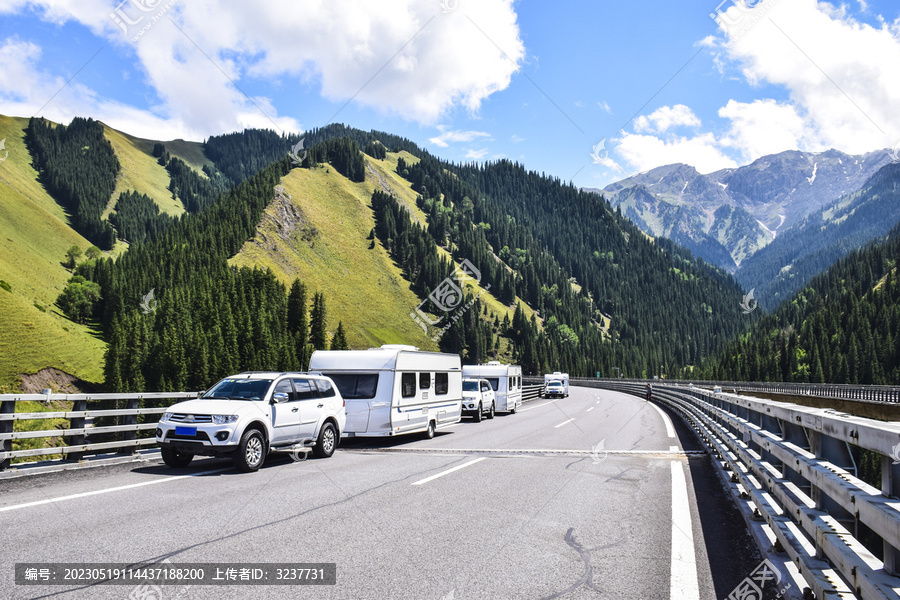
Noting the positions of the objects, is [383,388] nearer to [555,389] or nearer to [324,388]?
[324,388]

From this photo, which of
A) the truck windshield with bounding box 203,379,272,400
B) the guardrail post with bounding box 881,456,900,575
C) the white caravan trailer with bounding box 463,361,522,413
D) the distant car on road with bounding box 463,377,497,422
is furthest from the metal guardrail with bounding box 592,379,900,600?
the white caravan trailer with bounding box 463,361,522,413

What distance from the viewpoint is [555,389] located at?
5178 cm

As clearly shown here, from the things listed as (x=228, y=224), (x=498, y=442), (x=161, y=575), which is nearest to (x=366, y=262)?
(x=228, y=224)

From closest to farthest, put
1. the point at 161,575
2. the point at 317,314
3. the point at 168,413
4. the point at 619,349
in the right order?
the point at 161,575
the point at 168,413
the point at 317,314
the point at 619,349

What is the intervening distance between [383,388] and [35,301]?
429ft

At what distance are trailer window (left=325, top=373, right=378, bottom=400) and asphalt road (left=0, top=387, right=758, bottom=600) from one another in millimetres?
3480

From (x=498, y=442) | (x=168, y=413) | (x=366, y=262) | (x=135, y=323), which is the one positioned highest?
(x=366, y=262)

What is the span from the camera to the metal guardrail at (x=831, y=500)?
3055mm

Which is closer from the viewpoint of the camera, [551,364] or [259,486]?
[259,486]

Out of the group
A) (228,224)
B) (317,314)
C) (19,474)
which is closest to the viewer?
(19,474)

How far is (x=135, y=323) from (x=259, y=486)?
95134 mm

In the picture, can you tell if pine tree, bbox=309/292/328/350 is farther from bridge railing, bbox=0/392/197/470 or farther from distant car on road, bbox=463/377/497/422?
bridge railing, bbox=0/392/197/470

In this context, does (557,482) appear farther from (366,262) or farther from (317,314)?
(366,262)

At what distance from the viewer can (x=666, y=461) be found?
12.6 meters
